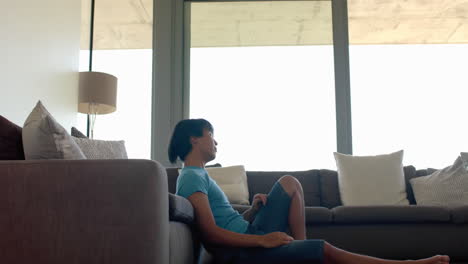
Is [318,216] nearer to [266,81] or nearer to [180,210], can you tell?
[180,210]

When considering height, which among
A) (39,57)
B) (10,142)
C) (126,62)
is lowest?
(10,142)

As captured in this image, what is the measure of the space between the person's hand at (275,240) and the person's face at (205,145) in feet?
1.75

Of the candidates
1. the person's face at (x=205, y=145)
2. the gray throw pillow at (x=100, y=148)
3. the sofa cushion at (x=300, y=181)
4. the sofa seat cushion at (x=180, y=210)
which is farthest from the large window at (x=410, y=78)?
the sofa seat cushion at (x=180, y=210)

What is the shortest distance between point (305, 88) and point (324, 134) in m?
0.51

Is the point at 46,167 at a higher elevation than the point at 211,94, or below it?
below

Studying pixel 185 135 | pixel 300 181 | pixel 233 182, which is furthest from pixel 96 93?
pixel 185 135

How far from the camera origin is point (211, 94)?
543 centimetres

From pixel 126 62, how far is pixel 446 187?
3340mm

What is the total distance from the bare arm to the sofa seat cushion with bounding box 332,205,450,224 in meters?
1.55

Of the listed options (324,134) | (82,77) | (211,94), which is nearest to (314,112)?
(324,134)

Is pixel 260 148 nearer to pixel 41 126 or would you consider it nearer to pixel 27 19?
pixel 27 19

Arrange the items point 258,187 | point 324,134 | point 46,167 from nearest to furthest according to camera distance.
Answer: point 46,167 < point 258,187 < point 324,134

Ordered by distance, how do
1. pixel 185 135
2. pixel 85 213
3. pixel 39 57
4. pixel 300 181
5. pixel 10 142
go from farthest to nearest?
pixel 39 57 → pixel 300 181 → pixel 185 135 → pixel 10 142 → pixel 85 213

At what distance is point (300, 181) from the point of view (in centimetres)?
397
